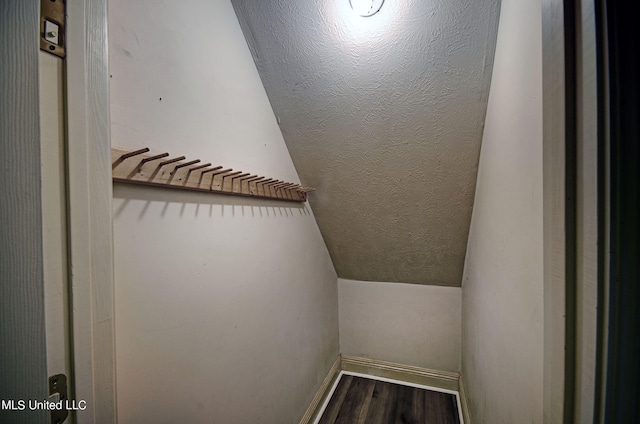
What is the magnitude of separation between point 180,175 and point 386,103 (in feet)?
3.15

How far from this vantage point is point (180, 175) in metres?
0.80

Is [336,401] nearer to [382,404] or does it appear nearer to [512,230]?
[382,404]

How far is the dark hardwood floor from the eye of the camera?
1715 mm

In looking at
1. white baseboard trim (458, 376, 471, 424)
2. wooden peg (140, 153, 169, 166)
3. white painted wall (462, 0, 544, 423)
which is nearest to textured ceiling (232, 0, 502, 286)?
white painted wall (462, 0, 544, 423)

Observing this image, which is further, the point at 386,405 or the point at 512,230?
the point at 386,405

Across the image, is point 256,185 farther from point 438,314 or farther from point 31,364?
point 438,314

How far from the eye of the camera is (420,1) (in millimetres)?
975

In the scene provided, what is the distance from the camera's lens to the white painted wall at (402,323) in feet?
6.65

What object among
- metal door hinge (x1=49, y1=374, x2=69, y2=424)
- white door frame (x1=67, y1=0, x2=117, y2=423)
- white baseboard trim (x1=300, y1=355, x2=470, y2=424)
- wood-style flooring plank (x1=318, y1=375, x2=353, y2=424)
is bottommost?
wood-style flooring plank (x1=318, y1=375, x2=353, y2=424)

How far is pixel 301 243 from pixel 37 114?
135 centimetres

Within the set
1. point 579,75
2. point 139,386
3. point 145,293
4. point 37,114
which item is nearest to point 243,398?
point 139,386

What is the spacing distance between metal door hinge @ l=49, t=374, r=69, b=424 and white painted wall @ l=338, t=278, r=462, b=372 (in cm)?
197

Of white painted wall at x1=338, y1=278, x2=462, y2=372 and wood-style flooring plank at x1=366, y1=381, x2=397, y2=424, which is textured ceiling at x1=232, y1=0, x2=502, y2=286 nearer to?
white painted wall at x1=338, y1=278, x2=462, y2=372

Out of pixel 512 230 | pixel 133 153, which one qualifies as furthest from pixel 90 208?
pixel 512 230
